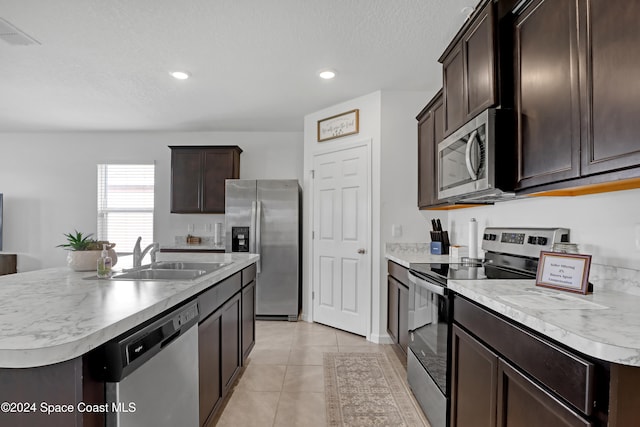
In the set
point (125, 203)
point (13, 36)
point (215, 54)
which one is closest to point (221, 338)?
point (215, 54)

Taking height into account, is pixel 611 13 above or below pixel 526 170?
above

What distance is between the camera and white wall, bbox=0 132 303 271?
5.35m

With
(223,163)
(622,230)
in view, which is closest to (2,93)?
(223,163)

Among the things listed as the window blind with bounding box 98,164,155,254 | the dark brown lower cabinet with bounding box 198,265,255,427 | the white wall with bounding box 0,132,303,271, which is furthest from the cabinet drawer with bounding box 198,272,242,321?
the window blind with bounding box 98,164,155,254

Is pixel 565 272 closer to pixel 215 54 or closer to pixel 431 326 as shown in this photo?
pixel 431 326

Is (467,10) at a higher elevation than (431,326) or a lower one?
higher

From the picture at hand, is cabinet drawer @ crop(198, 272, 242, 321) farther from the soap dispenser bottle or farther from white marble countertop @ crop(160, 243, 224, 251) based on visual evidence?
white marble countertop @ crop(160, 243, 224, 251)

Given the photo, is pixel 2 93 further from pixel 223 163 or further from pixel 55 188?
pixel 223 163

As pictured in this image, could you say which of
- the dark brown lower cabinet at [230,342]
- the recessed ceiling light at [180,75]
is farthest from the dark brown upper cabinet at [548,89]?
the recessed ceiling light at [180,75]

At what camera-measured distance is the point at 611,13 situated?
3.76 feet

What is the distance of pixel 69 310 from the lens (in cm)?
113

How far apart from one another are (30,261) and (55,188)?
3.86 ft

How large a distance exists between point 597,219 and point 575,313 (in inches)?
30.1

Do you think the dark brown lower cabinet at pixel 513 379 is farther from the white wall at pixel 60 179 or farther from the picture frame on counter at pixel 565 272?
the white wall at pixel 60 179
